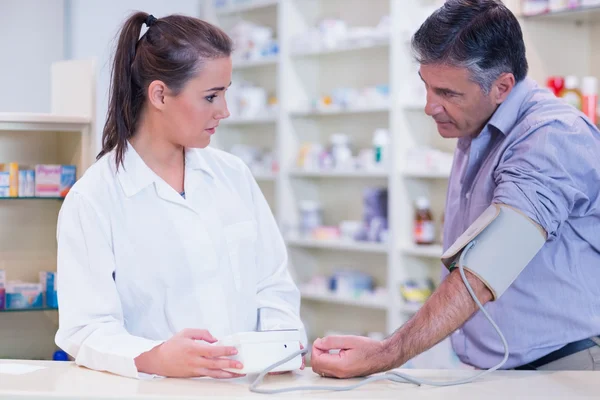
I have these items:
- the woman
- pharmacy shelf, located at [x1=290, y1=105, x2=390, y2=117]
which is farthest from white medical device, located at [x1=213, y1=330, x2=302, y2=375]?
pharmacy shelf, located at [x1=290, y1=105, x2=390, y2=117]

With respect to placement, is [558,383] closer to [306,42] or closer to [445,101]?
[445,101]

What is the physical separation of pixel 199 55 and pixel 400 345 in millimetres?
800

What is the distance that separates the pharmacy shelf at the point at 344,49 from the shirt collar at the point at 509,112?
254cm

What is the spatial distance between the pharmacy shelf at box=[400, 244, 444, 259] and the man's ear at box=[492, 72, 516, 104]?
2.23 meters

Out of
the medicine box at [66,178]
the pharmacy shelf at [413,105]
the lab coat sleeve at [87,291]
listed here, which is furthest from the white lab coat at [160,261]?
the pharmacy shelf at [413,105]

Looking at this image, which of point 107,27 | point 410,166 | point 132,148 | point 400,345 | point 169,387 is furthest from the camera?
point 107,27

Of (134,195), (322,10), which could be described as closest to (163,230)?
(134,195)

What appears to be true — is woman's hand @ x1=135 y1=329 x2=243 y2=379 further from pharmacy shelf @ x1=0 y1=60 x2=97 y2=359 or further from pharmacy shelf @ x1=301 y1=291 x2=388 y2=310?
pharmacy shelf @ x1=301 y1=291 x2=388 y2=310

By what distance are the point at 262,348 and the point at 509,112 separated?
800mm

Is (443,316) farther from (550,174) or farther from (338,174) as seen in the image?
(338,174)

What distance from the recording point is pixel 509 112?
177cm

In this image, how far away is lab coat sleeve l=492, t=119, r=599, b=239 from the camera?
1512 mm

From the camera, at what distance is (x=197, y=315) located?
178 centimetres

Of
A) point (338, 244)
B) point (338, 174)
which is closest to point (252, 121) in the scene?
point (338, 174)
